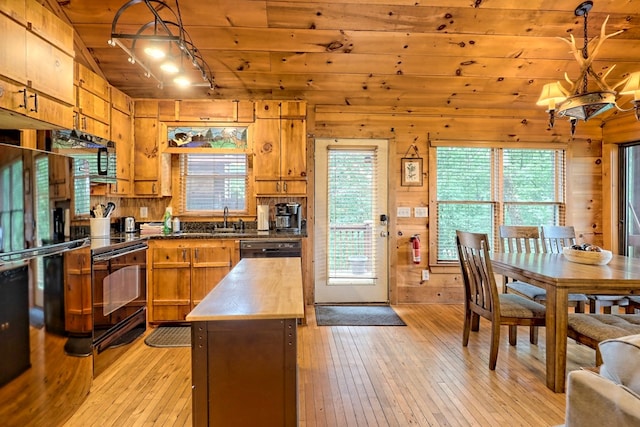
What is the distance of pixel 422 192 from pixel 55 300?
12.5 ft

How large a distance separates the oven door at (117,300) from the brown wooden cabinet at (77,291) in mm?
215

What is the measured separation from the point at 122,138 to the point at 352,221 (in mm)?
2736

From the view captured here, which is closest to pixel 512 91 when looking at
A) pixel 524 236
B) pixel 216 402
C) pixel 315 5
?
pixel 524 236

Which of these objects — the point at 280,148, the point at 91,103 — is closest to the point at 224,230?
the point at 280,148

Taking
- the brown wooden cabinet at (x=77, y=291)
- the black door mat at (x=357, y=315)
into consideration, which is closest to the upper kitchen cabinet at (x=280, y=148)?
the black door mat at (x=357, y=315)

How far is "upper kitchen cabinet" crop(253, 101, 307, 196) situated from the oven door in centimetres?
144

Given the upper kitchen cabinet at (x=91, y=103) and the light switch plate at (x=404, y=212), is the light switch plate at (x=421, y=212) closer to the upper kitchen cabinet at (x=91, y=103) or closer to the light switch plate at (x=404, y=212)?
the light switch plate at (x=404, y=212)

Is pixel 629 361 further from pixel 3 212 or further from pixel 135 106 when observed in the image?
pixel 135 106

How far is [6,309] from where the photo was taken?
155 cm

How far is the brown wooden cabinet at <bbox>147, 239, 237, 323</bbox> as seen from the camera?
11.4 ft

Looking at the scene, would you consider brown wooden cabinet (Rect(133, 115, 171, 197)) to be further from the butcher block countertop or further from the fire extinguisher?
the fire extinguisher

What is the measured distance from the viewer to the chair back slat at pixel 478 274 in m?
2.54

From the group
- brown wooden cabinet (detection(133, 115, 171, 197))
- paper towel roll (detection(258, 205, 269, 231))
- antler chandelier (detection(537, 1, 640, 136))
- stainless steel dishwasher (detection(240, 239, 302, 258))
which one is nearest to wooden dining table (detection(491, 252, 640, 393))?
antler chandelier (detection(537, 1, 640, 136))

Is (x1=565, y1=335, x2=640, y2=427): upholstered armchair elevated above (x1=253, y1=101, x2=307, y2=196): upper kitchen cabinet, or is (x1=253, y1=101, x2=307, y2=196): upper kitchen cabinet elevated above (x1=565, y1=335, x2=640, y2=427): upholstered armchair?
(x1=253, y1=101, x2=307, y2=196): upper kitchen cabinet
